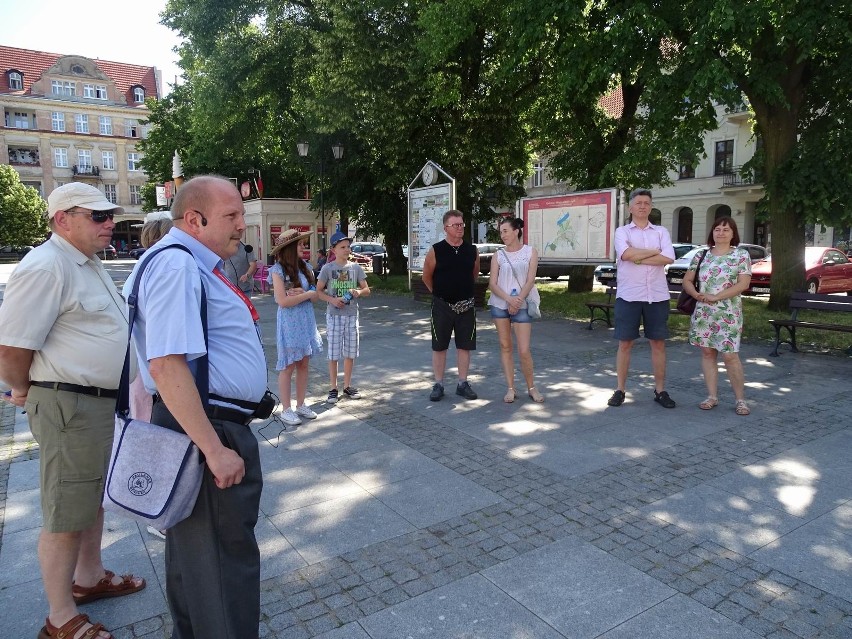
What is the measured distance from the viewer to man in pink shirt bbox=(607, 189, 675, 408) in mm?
6109

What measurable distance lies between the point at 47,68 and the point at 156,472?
7764 cm

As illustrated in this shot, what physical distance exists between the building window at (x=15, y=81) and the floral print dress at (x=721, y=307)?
7464cm

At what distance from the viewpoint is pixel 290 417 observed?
232 inches

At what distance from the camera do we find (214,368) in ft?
6.81

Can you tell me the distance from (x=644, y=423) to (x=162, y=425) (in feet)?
15.5

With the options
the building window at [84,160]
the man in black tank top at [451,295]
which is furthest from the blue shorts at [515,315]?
the building window at [84,160]

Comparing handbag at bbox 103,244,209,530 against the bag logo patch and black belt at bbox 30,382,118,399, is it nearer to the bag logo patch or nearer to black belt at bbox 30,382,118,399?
the bag logo patch

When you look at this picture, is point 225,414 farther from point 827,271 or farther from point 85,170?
point 85,170

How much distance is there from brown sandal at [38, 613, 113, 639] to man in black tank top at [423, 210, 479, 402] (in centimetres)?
424

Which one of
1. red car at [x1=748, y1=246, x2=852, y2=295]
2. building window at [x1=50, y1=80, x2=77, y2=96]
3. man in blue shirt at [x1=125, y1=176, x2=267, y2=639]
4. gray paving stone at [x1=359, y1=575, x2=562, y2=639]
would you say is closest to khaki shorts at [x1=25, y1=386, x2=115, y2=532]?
man in blue shirt at [x1=125, y1=176, x2=267, y2=639]

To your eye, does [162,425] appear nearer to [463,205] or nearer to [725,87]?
[725,87]

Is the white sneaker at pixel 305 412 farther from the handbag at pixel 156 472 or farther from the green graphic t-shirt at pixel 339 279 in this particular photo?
the handbag at pixel 156 472

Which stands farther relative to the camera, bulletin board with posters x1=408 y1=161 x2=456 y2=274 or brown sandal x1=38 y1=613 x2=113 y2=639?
bulletin board with posters x1=408 y1=161 x2=456 y2=274

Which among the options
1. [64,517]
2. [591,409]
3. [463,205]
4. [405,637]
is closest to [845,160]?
[591,409]
